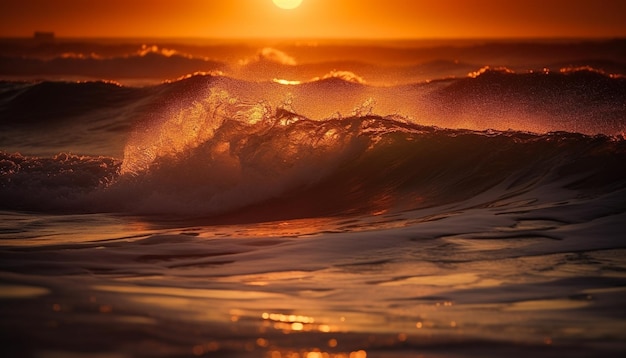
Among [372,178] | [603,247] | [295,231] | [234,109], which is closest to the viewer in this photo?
[603,247]

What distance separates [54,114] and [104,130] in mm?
3393

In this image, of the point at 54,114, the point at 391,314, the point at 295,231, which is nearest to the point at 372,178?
the point at 295,231

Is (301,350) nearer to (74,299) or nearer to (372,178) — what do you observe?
(74,299)

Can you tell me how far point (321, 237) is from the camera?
8125mm

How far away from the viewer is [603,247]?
23.5 feet

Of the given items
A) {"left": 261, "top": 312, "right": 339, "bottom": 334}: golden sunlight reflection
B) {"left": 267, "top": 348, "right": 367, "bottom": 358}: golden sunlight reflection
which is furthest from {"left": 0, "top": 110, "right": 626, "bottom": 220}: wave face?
{"left": 267, "top": 348, "right": 367, "bottom": 358}: golden sunlight reflection

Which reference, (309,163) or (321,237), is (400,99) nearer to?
(309,163)

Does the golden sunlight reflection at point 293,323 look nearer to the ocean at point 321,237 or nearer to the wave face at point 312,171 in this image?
the ocean at point 321,237

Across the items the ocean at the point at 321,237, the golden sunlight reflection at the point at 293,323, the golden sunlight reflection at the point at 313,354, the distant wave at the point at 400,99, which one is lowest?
the golden sunlight reflection at the point at 313,354

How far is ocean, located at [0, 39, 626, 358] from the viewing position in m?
4.88

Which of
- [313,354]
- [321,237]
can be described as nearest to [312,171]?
[321,237]

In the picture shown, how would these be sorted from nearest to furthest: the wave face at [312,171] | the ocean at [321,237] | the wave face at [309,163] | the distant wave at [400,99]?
the ocean at [321,237], the wave face at [312,171], the wave face at [309,163], the distant wave at [400,99]

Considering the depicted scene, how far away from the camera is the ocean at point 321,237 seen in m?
4.88

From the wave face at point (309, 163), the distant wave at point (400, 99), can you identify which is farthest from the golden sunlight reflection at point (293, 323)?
the distant wave at point (400, 99)
